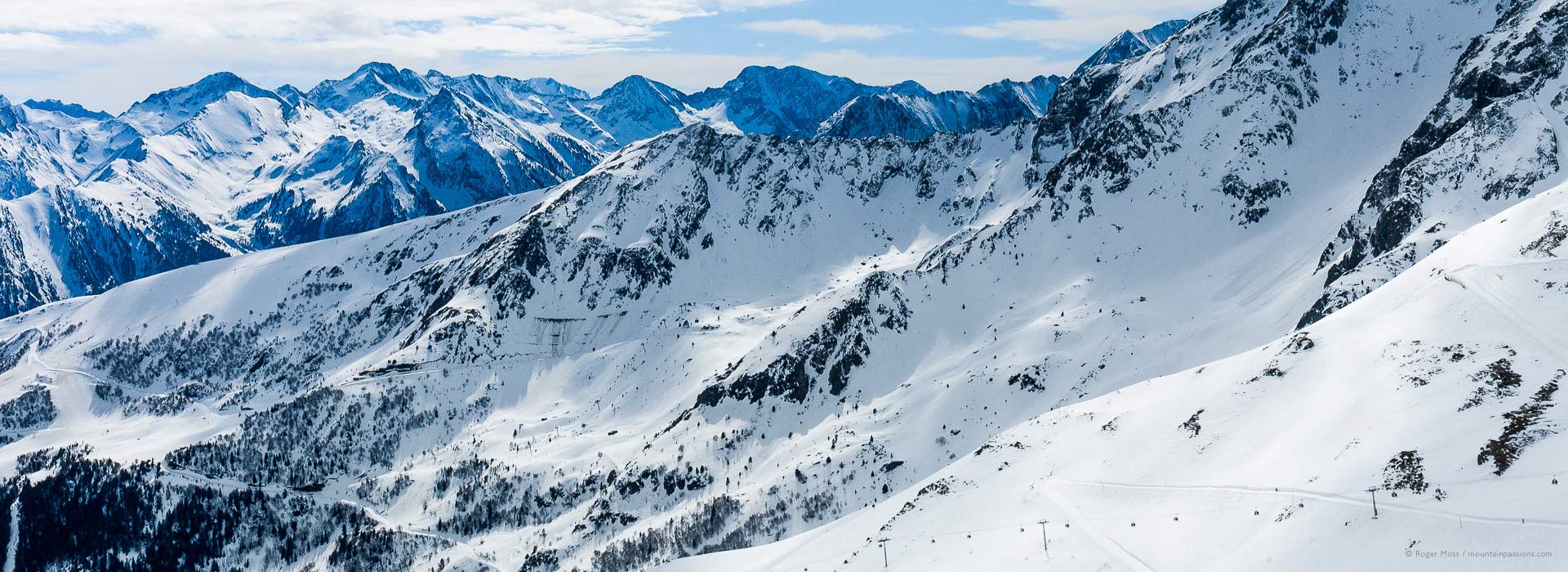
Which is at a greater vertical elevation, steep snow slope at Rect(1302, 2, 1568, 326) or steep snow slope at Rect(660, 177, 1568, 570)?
steep snow slope at Rect(1302, 2, 1568, 326)

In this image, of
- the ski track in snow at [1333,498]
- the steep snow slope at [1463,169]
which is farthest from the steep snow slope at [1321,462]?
the steep snow slope at [1463,169]

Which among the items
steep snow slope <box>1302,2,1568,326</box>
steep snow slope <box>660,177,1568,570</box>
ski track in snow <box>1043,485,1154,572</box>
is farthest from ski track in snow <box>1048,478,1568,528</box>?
steep snow slope <box>1302,2,1568,326</box>

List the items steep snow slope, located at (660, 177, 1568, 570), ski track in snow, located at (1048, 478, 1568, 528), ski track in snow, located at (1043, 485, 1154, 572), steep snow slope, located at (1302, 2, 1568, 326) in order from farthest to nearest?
1. steep snow slope, located at (1302, 2, 1568, 326)
2. ski track in snow, located at (1043, 485, 1154, 572)
3. steep snow slope, located at (660, 177, 1568, 570)
4. ski track in snow, located at (1048, 478, 1568, 528)

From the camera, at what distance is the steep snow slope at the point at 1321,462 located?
168ft

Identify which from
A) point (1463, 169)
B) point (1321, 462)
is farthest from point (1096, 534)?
point (1463, 169)

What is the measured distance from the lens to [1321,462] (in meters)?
62.7

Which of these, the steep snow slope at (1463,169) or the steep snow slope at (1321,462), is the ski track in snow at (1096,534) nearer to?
the steep snow slope at (1321,462)

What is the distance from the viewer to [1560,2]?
19825 cm

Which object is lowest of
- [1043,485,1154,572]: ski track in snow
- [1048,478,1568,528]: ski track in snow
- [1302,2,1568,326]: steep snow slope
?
[1043,485,1154,572]: ski track in snow

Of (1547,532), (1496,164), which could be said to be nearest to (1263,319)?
(1496,164)

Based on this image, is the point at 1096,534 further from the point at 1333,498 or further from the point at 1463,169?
the point at 1463,169

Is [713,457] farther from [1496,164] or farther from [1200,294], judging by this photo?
[1496,164]

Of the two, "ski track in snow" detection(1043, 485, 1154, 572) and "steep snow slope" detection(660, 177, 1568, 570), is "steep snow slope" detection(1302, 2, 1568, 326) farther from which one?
"ski track in snow" detection(1043, 485, 1154, 572)

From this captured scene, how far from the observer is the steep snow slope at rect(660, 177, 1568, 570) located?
5109 centimetres
